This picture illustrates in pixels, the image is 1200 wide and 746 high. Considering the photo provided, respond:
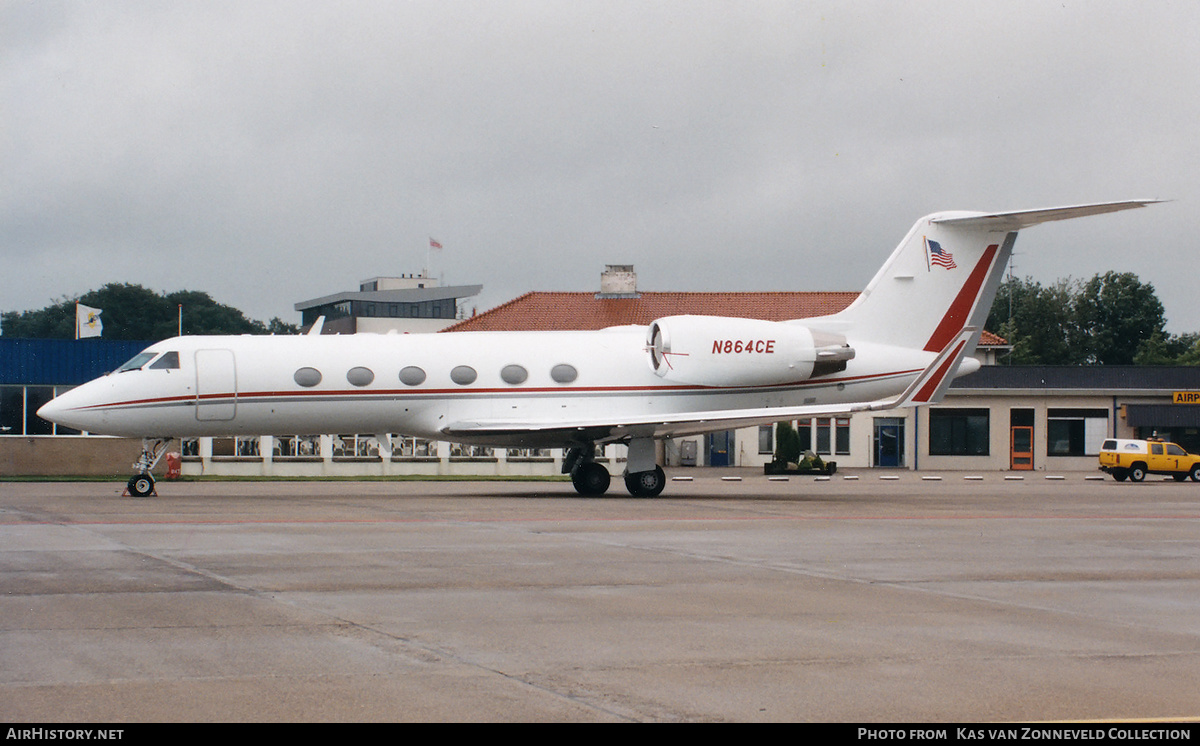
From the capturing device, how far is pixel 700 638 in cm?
849

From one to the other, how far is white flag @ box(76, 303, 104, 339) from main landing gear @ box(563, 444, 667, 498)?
2732 centimetres

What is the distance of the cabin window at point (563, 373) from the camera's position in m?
25.5

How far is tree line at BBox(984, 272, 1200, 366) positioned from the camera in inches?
4119

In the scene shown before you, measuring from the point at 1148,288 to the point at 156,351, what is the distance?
3925 inches

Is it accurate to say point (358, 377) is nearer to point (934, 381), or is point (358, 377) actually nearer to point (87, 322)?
point (934, 381)

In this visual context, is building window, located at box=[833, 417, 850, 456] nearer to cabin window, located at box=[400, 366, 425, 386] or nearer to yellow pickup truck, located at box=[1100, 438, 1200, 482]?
yellow pickup truck, located at box=[1100, 438, 1200, 482]

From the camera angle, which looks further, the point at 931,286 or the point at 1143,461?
the point at 1143,461

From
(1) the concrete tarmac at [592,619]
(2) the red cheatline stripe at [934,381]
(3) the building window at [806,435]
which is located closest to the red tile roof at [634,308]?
(3) the building window at [806,435]

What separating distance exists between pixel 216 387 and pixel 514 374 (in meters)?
5.93

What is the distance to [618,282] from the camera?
56.8 metres

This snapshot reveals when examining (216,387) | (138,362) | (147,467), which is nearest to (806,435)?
(216,387)

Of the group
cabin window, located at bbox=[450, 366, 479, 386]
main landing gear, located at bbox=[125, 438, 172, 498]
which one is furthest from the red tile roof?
main landing gear, located at bbox=[125, 438, 172, 498]
